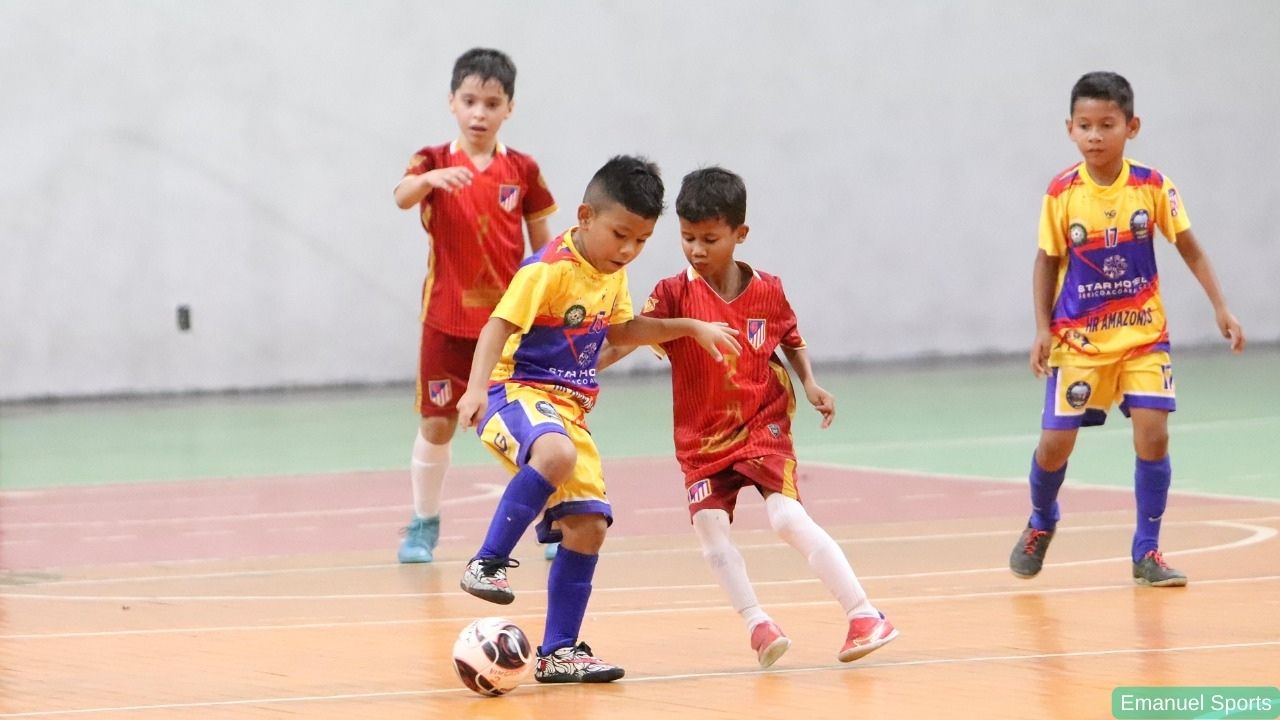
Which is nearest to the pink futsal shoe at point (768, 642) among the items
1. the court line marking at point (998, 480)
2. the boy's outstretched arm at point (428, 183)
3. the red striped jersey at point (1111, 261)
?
the red striped jersey at point (1111, 261)

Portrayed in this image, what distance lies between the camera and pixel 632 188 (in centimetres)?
476

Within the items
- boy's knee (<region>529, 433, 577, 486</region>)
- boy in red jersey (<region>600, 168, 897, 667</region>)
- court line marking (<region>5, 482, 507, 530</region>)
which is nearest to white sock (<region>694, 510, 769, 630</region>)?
boy in red jersey (<region>600, 168, 897, 667</region>)

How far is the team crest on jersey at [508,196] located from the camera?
24.6 feet

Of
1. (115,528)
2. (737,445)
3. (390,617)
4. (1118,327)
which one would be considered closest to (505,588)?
(737,445)

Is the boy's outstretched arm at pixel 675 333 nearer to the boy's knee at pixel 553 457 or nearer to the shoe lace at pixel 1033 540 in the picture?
the boy's knee at pixel 553 457

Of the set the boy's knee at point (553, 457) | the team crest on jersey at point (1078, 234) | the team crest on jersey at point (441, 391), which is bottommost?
the team crest on jersey at point (441, 391)

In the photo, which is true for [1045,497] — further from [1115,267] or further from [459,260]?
[459,260]

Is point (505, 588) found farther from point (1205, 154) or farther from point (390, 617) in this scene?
point (1205, 154)

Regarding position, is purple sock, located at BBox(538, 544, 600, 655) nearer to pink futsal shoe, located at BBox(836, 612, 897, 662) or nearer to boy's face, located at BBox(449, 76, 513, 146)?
pink futsal shoe, located at BBox(836, 612, 897, 662)

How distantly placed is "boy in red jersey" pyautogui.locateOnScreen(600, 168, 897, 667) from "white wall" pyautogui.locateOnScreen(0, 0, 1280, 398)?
12203mm

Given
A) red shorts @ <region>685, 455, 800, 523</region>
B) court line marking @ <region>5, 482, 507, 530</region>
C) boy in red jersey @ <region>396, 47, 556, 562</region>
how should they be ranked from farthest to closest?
1. court line marking @ <region>5, 482, 507, 530</region>
2. boy in red jersey @ <region>396, 47, 556, 562</region>
3. red shorts @ <region>685, 455, 800, 523</region>

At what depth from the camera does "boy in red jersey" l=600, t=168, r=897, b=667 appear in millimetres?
4965

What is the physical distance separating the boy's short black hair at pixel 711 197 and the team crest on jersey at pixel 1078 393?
5.75 feet

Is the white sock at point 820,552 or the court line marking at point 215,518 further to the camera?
the court line marking at point 215,518
